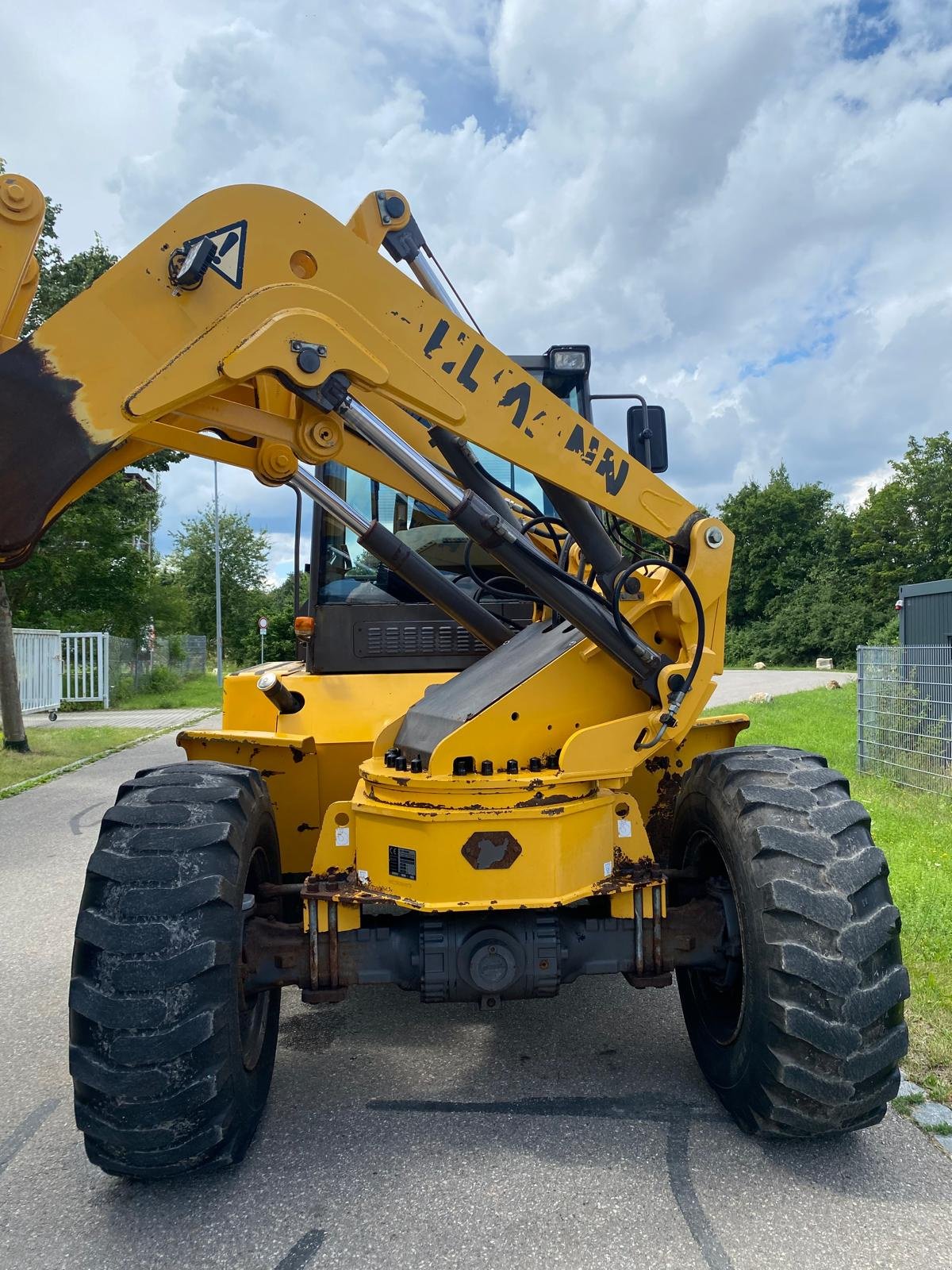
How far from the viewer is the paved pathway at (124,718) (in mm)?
18531

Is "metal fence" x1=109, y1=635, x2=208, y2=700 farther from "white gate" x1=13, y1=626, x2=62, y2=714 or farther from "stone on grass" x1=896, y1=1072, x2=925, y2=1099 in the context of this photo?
"stone on grass" x1=896, y1=1072, x2=925, y2=1099

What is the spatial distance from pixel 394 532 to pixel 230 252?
7.08ft

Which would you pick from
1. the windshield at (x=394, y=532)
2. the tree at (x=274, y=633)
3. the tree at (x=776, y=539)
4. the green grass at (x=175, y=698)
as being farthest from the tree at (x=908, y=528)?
the windshield at (x=394, y=532)

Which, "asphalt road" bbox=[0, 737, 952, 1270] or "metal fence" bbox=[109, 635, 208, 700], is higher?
"metal fence" bbox=[109, 635, 208, 700]

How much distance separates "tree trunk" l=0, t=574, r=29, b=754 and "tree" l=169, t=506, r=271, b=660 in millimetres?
32770

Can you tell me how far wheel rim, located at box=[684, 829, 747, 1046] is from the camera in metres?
3.22

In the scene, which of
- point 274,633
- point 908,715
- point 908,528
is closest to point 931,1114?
point 908,715

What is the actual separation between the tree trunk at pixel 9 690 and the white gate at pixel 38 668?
13.3ft

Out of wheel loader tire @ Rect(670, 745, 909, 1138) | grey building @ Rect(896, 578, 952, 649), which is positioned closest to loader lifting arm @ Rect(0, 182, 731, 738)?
wheel loader tire @ Rect(670, 745, 909, 1138)

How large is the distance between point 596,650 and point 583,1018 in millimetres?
1905

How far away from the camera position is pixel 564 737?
3.30 metres

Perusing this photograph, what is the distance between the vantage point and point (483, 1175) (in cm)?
296

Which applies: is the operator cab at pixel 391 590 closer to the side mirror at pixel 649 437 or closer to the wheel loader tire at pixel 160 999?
the side mirror at pixel 649 437

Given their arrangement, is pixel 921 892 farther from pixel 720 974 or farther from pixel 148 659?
pixel 148 659
